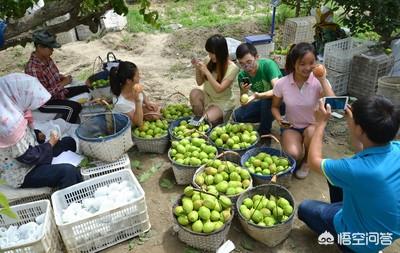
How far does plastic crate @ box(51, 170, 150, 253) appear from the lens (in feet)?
11.9

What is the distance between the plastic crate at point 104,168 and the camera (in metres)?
4.52

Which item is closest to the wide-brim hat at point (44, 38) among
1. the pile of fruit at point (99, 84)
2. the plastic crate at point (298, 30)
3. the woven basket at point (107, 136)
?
the pile of fruit at point (99, 84)

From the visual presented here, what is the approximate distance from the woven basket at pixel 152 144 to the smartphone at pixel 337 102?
7.89 ft

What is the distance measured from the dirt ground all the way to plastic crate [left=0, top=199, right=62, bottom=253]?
564 mm

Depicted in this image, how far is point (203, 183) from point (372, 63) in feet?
12.8

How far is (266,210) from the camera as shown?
3711 mm

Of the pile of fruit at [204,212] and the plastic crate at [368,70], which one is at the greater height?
the plastic crate at [368,70]

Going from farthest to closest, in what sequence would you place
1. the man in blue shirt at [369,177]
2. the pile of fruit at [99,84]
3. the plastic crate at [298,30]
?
the plastic crate at [298,30] < the pile of fruit at [99,84] < the man in blue shirt at [369,177]

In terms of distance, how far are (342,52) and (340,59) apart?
0.61 feet

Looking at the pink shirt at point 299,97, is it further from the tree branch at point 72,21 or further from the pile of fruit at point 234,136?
the tree branch at point 72,21

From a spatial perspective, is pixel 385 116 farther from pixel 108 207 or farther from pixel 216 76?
pixel 216 76

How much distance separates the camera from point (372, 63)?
20.5ft

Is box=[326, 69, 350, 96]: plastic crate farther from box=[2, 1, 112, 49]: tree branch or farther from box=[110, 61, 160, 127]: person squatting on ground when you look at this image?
box=[2, 1, 112, 49]: tree branch

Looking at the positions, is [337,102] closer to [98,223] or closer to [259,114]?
[259,114]
